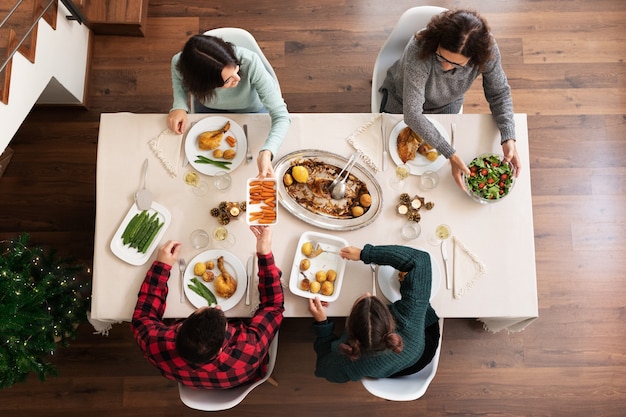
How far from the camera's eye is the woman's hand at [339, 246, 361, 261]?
1863mm

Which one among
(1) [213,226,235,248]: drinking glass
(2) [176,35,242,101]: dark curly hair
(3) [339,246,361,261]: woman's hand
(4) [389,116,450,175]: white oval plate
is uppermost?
(2) [176,35,242,101]: dark curly hair

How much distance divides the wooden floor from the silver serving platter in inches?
37.6

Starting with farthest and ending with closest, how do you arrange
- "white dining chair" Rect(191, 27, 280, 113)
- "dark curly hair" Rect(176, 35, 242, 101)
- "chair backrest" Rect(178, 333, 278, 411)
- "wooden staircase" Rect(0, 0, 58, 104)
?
"wooden staircase" Rect(0, 0, 58, 104)
"white dining chair" Rect(191, 27, 280, 113)
"chair backrest" Rect(178, 333, 278, 411)
"dark curly hair" Rect(176, 35, 242, 101)

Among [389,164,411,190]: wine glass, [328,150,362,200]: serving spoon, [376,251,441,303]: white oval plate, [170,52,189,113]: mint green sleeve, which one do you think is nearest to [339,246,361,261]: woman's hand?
[376,251,441,303]: white oval plate

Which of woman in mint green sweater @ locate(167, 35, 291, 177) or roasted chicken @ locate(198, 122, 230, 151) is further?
roasted chicken @ locate(198, 122, 230, 151)

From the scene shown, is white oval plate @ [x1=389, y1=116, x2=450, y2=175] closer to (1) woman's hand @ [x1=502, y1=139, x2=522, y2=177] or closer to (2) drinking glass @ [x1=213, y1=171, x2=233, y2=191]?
(1) woman's hand @ [x1=502, y1=139, x2=522, y2=177]

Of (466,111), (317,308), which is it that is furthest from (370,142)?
(466,111)

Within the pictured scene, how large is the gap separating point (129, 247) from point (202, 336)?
0.53 meters

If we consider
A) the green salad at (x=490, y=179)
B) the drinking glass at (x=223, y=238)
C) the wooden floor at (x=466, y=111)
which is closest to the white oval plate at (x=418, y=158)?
the green salad at (x=490, y=179)

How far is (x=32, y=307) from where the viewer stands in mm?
2006

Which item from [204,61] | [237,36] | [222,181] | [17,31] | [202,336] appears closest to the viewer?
[202,336]

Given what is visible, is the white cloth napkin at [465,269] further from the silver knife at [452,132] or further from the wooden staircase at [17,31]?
the wooden staircase at [17,31]

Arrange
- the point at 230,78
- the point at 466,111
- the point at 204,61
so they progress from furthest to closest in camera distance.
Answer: the point at 466,111, the point at 230,78, the point at 204,61

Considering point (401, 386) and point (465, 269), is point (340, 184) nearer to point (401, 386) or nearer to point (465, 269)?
point (465, 269)
